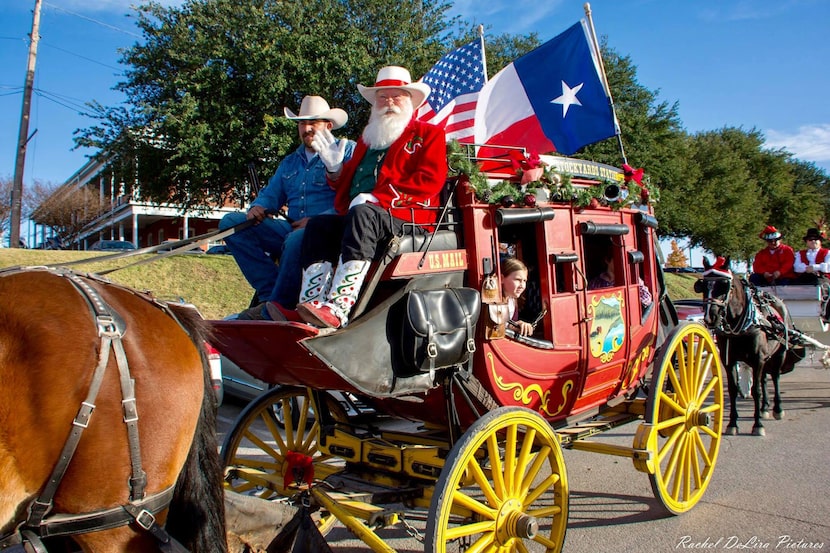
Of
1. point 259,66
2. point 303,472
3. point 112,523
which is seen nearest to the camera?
point 112,523

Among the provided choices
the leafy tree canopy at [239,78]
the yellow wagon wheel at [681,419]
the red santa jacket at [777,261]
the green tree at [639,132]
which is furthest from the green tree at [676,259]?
the yellow wagon wheel at [681,419]

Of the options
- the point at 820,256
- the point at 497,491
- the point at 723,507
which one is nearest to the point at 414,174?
the point at 497,491

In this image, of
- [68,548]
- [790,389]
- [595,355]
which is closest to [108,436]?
[68,548]

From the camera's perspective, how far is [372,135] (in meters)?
3.76

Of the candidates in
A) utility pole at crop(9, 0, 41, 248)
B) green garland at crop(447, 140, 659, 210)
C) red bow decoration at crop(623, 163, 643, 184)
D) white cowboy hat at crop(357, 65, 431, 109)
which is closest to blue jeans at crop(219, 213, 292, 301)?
white cowboy hat at crop(357, 65, 431, 109)

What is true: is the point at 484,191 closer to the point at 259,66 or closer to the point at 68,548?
the point at 68,548

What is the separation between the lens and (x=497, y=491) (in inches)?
124

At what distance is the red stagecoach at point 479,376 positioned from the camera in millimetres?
3029

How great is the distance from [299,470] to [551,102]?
5114mm

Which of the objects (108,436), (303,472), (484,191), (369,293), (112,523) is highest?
(484,191)

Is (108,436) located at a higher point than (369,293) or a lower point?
lower

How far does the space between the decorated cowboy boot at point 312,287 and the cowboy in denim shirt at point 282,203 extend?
73 cm

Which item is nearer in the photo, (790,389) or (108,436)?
(108,436)

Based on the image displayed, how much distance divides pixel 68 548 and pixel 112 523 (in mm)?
400
